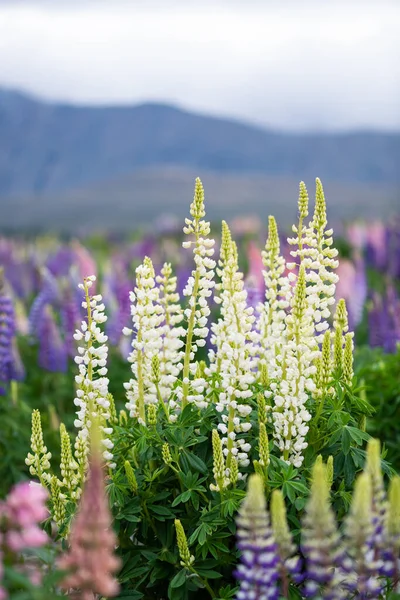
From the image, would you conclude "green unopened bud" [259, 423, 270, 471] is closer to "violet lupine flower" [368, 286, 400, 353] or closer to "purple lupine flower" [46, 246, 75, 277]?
"violet lupine flower" [368, 286, 400, 353]

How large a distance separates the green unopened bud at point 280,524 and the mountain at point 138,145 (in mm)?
76367

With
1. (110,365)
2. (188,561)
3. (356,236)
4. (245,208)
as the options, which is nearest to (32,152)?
(245,208)

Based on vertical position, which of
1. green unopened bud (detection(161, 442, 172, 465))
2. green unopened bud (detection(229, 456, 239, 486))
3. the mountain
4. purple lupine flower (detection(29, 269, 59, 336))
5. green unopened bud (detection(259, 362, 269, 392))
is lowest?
green unopened bud (detection(229, 456, 239, 486))

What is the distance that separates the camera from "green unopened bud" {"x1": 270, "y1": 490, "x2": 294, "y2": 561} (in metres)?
2.25

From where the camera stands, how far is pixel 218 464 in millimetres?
3047

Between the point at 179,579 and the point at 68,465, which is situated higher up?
the point at 68,465

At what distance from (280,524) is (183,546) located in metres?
Answer: 0.76

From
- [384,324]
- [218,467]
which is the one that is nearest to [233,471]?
[218,467]

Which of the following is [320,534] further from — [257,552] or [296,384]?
[296,384]

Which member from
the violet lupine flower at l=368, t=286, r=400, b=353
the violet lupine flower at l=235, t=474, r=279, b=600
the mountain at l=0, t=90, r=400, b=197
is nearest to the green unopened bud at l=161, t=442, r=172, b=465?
the violet lupine flower at l=235, t=474, r=279, b=600

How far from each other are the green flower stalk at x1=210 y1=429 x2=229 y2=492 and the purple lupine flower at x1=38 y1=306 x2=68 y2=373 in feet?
14.1

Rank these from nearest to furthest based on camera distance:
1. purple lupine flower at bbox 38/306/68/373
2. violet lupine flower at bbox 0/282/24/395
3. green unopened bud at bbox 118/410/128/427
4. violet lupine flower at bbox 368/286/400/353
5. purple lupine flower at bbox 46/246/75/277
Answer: green unopened bud at bbox 118/410/128/427 → violet lupine flower at bbox 0/282/24/395 → violet lupine flower at bbox 368/286/400/353 → purple lupine flower at bbox 38/306/68/373 → purple lupine flower at bbox 46/246/75/277

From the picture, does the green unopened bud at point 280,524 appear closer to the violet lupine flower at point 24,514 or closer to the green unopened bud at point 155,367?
the violet lupine flower at point 24,514

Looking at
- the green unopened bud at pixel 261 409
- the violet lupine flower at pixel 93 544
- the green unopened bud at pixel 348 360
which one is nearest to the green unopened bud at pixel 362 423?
the green unopened bud at pixel 348 360
